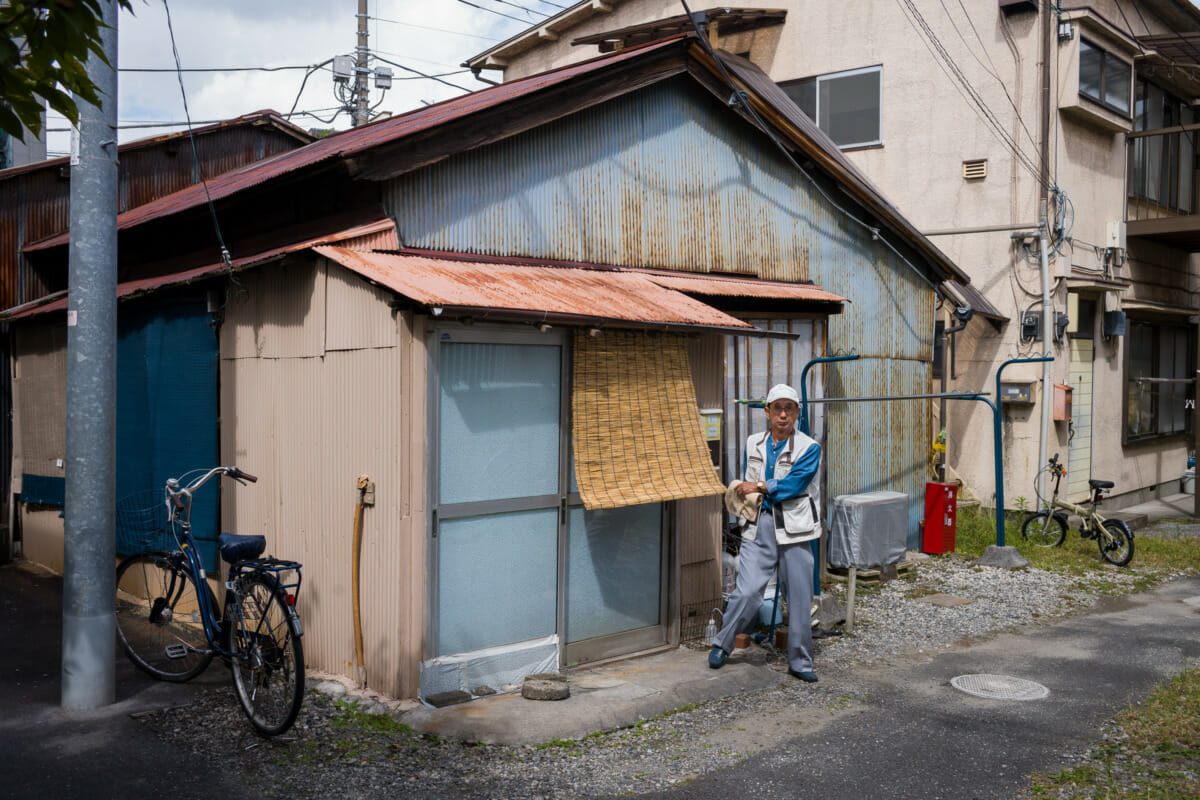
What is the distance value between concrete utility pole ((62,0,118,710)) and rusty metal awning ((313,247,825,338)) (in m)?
1.49

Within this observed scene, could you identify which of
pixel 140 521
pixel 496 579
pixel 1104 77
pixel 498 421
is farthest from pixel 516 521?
pixel 1104 77

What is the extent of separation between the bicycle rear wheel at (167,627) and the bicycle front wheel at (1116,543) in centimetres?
1080

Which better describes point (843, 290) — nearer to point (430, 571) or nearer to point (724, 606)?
point (724, 606)

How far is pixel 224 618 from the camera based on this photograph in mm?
6418

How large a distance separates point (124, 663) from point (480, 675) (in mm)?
2876

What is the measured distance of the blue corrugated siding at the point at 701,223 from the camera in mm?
7715

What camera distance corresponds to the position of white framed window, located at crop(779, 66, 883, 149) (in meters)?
16.4

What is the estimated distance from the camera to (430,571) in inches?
255

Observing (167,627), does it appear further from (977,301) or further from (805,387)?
(977,301)

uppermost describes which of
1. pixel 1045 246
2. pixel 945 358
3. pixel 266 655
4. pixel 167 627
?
pixel 1045 246

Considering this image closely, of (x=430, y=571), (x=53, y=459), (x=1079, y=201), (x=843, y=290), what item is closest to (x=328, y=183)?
(x=430, y=571)

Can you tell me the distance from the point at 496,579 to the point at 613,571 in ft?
3.93

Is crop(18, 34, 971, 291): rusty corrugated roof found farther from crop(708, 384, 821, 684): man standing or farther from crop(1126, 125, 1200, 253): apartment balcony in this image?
crop(1126, 125, 1200, 253): apartment balcony

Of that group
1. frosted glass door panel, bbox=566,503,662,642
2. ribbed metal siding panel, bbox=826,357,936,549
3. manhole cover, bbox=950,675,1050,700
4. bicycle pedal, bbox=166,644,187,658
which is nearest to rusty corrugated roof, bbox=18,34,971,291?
ribbed metal siding panel, bbox=826,357,936,549
